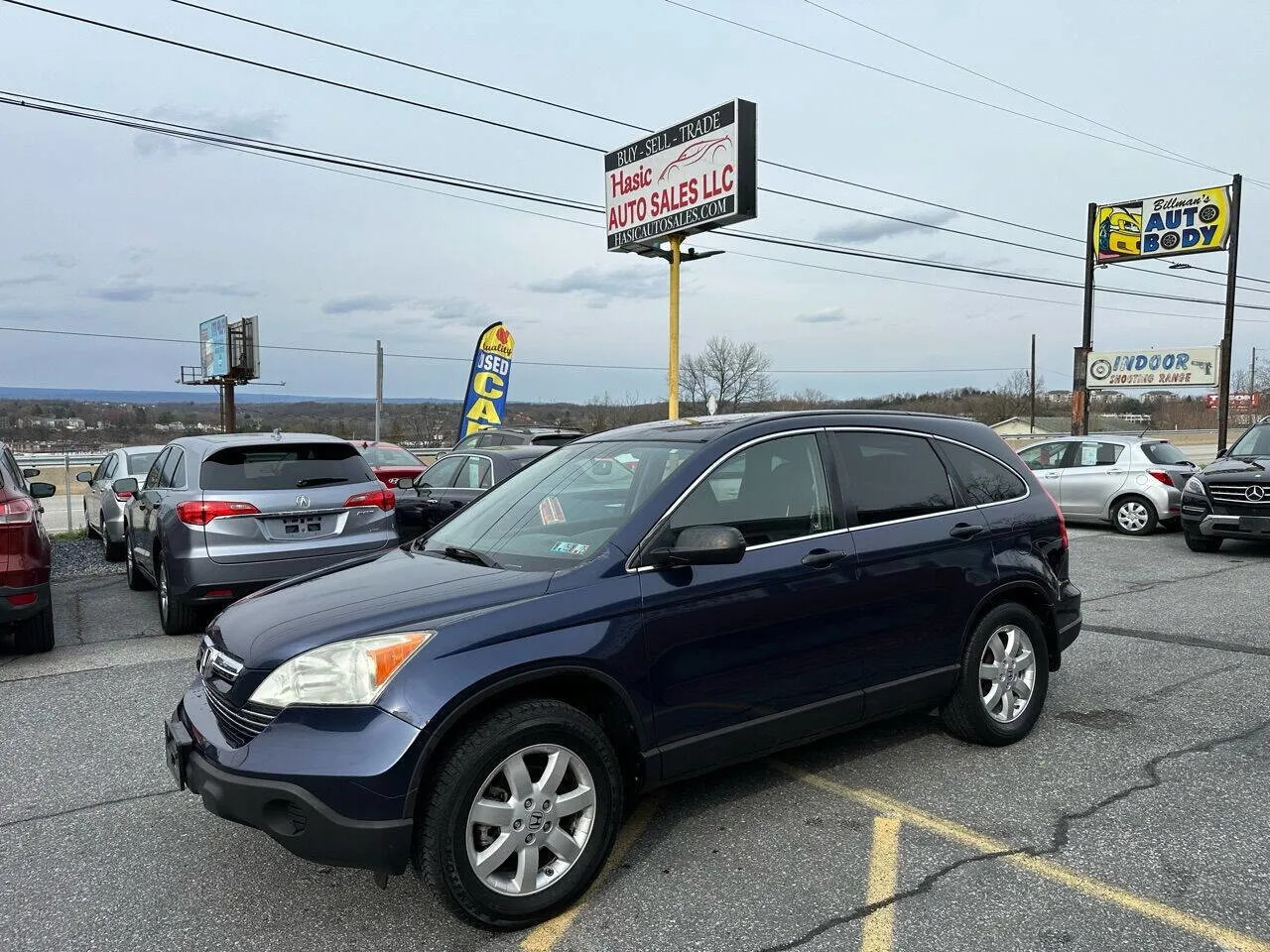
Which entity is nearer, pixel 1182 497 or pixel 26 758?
pixel 26 758

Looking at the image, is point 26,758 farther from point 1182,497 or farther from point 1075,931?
point 1182,497

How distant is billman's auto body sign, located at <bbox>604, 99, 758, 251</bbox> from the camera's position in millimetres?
15578

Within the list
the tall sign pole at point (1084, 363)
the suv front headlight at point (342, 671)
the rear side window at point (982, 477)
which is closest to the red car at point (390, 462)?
the rear side window at point (982, 477)

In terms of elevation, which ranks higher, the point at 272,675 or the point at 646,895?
the point at 272,675

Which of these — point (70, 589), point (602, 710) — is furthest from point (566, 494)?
point (70, 589)

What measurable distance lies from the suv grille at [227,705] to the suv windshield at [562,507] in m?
0.99

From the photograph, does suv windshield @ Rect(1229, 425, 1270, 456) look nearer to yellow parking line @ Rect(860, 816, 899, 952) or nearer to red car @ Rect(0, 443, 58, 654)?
yellow parking line @ Rect(860, 816, 899, 952)

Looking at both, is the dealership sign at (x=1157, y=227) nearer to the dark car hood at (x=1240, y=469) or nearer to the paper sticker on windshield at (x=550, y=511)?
the dark car hood at (x=1240, y=469)

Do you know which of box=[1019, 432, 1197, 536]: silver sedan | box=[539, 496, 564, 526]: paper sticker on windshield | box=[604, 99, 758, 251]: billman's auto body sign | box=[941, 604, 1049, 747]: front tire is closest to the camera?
box=[539, 496, 564, 526]: paper sticker on windshield

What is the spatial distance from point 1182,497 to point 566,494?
10720 mm

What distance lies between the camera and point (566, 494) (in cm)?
403

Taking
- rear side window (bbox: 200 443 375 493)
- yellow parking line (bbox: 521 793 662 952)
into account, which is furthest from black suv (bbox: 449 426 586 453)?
yellow parking line (bbox: 521 793 662 952)

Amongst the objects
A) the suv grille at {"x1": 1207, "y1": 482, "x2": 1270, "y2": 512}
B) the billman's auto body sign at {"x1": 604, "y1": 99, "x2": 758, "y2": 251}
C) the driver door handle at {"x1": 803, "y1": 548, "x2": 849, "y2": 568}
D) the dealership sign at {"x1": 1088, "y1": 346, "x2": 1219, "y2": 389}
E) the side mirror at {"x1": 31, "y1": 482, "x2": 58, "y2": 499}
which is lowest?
the suv grille at {"x1": 1207, "y1": 482, "x2": 1270, "y2": 512}

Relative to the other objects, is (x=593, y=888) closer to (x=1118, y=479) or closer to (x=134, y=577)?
(x=134, y=577)
